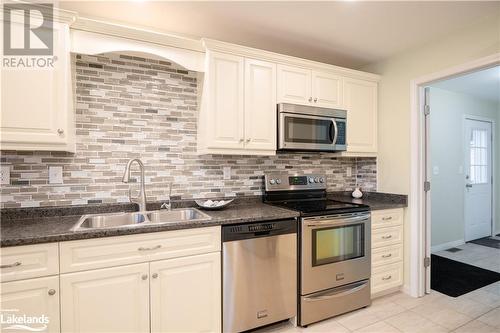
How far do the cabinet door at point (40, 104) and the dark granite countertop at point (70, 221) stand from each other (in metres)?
0.49

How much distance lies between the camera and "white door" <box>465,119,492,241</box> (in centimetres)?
447

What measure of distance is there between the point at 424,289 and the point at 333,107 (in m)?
2.03

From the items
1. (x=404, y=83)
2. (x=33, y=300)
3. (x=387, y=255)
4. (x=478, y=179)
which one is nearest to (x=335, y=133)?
(x=404, y=83)

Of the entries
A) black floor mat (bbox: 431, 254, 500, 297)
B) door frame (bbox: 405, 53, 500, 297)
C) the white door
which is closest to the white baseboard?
the white door

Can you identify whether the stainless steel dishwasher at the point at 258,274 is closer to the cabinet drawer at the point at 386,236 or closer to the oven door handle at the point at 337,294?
the oven door handle at the point at 337,294

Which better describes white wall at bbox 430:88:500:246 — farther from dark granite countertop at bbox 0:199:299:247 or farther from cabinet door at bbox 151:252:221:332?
cabinet door at bbox 151:252:221:332

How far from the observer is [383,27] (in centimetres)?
228

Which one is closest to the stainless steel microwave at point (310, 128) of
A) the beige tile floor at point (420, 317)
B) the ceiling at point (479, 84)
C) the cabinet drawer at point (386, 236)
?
the cabinet drawer at point (386, 236)

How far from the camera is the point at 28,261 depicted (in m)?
1.44

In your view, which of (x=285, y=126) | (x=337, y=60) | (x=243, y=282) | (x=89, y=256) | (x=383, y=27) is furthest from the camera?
(x=337, y=60)

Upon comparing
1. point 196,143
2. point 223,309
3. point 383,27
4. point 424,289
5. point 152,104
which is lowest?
point 424,289

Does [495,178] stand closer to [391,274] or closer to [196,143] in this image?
[391,274]

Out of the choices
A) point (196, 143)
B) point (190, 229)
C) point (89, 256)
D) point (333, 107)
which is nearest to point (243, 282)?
point (190, 229)

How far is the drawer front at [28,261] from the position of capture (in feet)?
4.58
